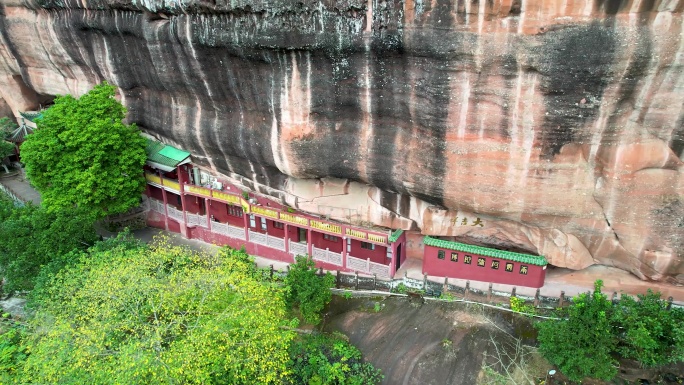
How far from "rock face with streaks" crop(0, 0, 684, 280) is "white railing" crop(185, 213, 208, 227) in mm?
3422

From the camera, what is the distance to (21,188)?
3095cm

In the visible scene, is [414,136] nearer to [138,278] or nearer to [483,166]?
[483,166]

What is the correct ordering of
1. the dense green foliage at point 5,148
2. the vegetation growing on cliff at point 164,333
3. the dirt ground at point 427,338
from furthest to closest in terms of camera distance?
the dense green foliage at point 5,148 → the dirt ground at point 427,338 → the vegetation growing on cliff at point 164,333

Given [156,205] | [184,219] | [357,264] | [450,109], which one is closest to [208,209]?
[184,219]

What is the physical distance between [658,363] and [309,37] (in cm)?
1418

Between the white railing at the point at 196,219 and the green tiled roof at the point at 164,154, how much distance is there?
2.75 meters

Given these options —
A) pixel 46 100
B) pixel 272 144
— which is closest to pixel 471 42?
pixel 272 144

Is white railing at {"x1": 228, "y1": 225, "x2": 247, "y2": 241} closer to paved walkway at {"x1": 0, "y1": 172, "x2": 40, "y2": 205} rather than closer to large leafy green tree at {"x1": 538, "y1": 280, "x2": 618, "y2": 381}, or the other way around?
paved walkway at {"x1": 0, "y1": 172, "x2": 40, "y2": 205}

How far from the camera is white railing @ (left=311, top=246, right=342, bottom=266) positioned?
21328mm

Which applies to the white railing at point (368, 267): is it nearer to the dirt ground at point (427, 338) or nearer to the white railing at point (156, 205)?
the dirt ground at point (427, 338)

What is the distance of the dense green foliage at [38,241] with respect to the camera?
19797mm

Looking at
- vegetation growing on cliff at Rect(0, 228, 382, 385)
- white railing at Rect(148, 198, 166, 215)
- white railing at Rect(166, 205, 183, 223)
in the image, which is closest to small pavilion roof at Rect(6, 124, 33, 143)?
white railing at Rect(148, 198, 166, 215)

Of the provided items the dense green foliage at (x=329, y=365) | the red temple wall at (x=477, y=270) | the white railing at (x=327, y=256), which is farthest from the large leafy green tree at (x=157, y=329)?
the red temple wall at (x=477, y=270)

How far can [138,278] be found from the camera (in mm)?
16312
